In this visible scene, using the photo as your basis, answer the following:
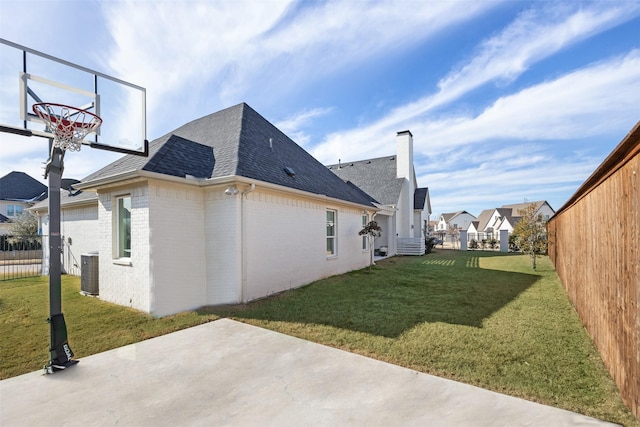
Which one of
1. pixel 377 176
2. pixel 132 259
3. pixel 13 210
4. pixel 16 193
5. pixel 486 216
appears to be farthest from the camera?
pixel 486 216

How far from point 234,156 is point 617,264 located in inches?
296

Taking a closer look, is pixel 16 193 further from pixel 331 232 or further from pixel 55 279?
pixel 55 279

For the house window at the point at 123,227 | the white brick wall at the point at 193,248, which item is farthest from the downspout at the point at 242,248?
the house window at the point at 123,227

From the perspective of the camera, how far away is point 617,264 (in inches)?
127

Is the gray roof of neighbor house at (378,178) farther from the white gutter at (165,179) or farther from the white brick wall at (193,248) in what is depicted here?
the white gutter at (165,179)

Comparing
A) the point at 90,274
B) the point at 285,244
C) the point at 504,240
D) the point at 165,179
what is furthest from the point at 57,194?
the point at 504,240

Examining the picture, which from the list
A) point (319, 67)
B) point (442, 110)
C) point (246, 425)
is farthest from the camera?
point (442, 110)

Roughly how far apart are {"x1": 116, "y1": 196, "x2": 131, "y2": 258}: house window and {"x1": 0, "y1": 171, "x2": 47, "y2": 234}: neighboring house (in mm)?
30641

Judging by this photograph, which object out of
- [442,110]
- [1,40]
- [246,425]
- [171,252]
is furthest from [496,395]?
[442,110]

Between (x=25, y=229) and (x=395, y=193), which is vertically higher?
(x=395, y=193)

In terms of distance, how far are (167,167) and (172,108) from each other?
4787mm

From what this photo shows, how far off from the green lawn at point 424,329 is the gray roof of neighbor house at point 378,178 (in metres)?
11.7

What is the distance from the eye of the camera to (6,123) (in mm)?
4129

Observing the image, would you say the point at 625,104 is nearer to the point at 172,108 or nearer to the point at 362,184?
the point at 172,108
